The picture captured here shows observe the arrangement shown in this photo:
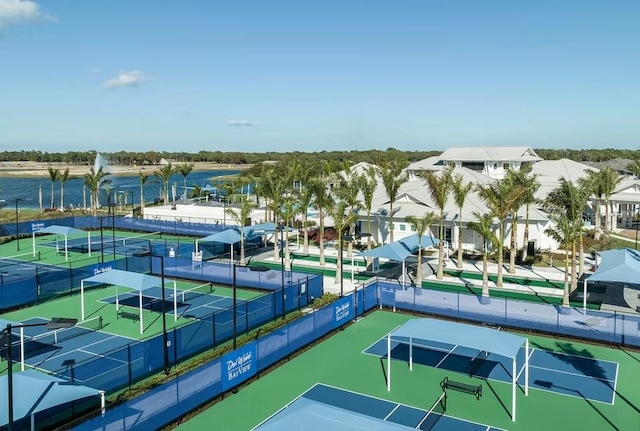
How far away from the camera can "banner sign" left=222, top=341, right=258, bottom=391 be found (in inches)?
782

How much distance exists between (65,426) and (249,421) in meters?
5.54

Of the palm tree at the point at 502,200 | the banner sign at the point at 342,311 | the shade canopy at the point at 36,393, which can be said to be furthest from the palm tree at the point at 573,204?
the shade canopy at the point at 36,393

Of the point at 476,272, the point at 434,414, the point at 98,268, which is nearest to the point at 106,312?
the point at 98,268

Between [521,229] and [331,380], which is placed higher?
[521,229]

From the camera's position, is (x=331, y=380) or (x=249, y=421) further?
(x=331, y=380)

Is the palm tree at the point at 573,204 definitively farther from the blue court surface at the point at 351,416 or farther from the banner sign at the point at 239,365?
the banner sign at the point at 239,365

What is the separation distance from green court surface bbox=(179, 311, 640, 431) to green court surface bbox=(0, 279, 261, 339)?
8086 millimetres

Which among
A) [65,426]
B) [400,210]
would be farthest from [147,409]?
[400,210]

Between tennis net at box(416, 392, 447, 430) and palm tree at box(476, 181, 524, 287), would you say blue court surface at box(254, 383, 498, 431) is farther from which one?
palm tree at box(476, 181, 524, 287)

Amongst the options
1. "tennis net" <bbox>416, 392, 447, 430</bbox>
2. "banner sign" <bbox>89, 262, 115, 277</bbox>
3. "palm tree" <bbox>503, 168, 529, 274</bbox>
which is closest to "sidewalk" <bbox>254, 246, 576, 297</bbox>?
"palm tree" <bbox>503, 168, 529, 274</bbox>

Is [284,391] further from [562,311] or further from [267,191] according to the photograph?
[267,191]

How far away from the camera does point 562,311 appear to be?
26.2m

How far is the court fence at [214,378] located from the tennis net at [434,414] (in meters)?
6.83

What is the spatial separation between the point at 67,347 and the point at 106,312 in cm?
572
